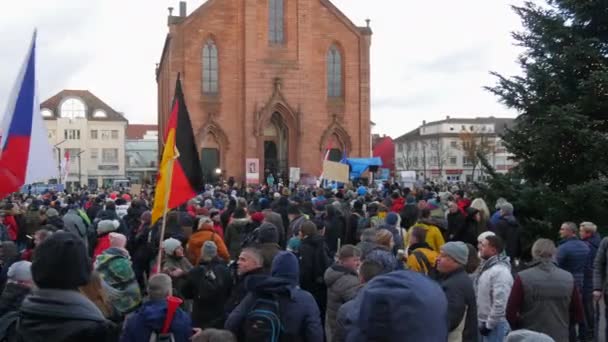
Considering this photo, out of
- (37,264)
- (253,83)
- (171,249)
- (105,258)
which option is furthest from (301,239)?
(253,83)

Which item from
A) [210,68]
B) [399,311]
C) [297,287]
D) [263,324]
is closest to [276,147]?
[210,68]

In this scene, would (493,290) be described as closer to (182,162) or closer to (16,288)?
(16,288)

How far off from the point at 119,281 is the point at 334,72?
41895mm

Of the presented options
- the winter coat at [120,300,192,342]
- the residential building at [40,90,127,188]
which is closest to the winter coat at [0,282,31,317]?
the winter coat at [120,300,192,342]

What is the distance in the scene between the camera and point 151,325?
5.19 m

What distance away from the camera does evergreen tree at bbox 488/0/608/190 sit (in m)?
12.0

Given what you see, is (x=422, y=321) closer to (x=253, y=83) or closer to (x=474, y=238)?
(x=474, y=238)

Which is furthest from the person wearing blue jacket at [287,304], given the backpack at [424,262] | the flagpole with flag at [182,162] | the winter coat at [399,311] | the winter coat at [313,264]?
the flagpole with flag at [182,162]

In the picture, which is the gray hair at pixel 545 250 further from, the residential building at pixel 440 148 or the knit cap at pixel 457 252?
the residential building at pixel 440 148

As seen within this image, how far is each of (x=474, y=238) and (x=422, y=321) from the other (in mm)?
9734

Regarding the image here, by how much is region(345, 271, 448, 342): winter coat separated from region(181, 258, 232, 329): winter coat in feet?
12.8

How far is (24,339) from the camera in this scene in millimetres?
3982

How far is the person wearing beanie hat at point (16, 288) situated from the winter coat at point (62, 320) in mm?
1580

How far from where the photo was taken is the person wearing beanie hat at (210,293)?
7301mm
